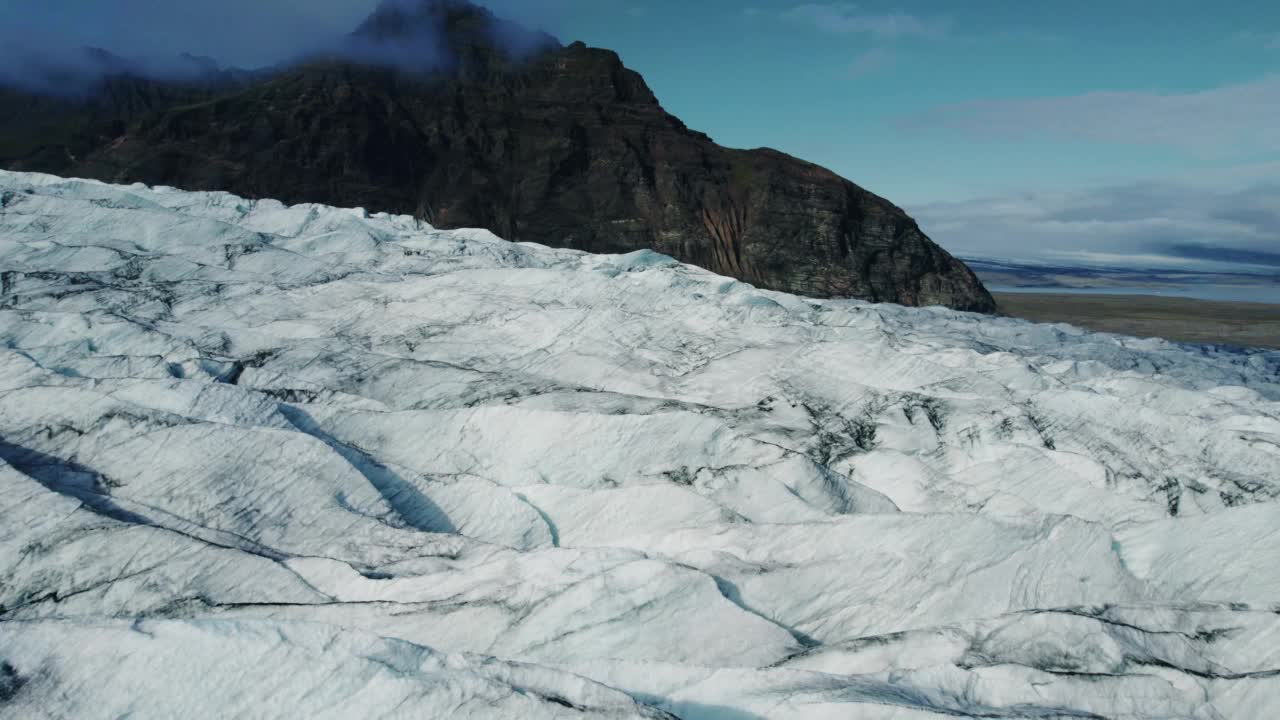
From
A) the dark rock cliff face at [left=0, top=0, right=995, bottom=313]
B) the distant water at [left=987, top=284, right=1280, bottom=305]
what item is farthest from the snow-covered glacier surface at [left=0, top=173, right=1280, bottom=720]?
Result: the distant water at [left=987, top=284, right=1280, bottom=305]

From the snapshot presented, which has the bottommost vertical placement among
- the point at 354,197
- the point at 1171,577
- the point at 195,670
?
the point at 1171,577

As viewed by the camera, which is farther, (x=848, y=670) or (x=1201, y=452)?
(x=1201, y=452)

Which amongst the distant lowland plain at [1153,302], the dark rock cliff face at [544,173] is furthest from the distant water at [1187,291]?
the dark rock cliff face at [544,173]

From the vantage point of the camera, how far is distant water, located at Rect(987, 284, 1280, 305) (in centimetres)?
10806

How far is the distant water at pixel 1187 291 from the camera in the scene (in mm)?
108062

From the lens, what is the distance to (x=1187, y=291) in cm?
12012

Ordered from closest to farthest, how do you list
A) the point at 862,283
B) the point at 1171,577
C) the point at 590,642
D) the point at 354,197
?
the point at 590,642 < the point at 1171,577 < the point at 862,283 < the point at 354,197

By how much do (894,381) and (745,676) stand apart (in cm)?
922

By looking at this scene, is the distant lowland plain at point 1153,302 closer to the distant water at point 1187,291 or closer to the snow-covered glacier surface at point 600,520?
the distant water at point 1187,291

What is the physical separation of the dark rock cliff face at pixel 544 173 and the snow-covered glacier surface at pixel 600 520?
40.6 meters

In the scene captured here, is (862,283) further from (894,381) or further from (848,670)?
(848,670)

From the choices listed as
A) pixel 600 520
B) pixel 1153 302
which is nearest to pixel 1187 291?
pixel 1153 302

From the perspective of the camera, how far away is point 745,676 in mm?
4398

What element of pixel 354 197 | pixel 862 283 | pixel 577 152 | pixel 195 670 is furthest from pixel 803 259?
pixel 195 670
